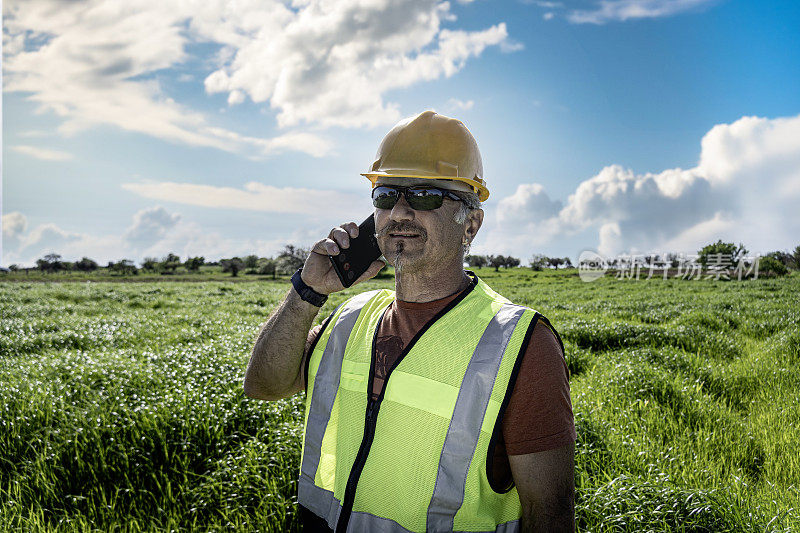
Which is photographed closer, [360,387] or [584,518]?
[360,387]

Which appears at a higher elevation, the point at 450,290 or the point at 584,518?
the point at 450,290

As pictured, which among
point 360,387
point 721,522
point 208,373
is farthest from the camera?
point 208,373

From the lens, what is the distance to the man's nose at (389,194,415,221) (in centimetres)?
245

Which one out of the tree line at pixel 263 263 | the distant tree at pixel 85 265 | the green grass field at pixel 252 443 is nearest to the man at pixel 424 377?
the green grass field at pixel 252 443

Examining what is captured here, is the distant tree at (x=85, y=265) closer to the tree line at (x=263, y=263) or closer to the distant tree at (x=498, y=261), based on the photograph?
the tree line at (x=263, y=263)

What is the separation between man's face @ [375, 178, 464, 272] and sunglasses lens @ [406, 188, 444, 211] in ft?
0.10

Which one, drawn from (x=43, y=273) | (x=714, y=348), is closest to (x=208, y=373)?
(x=714, y=348)

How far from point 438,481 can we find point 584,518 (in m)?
2.19

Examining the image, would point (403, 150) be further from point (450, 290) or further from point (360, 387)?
point (360, 387)

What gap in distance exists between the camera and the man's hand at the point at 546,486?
195cm

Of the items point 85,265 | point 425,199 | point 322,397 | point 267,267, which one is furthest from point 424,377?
point 85,265

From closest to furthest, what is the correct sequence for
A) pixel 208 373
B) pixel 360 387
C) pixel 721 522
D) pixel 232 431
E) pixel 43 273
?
pixel 360 387 → pixel 721 522 → pixel 232 431 → pixel 208 373 → pixel 43 273

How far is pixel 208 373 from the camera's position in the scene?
639cm

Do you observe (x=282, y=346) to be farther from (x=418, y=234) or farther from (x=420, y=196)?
(x=420, y=196)
